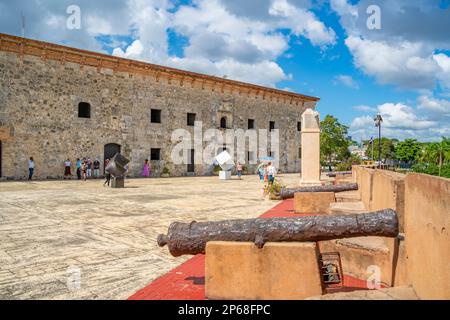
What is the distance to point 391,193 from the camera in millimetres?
3703

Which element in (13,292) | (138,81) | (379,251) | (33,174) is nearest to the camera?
(13,292)

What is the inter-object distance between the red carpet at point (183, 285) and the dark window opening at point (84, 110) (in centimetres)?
1712

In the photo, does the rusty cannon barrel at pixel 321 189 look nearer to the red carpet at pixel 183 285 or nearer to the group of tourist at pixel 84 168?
the red carpet at pixel 183 285

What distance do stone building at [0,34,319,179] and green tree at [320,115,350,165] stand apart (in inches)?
392

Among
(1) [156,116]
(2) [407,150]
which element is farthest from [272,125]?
(2) [407,150]

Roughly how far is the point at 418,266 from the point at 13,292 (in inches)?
129

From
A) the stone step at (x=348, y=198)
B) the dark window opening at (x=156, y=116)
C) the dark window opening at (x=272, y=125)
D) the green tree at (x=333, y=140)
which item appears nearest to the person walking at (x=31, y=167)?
the dark window opening at (x=156, y=116)

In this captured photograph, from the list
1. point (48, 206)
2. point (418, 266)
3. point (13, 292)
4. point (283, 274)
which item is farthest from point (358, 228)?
point (48, 206)

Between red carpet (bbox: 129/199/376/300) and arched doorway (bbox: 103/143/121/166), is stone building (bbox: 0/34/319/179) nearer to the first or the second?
arched doorway (bbox: 103/143/121/166)

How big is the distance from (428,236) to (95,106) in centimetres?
1944

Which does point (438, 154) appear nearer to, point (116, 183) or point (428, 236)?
point (116, 183)

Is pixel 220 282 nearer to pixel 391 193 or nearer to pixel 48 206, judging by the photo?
pixel 391 193

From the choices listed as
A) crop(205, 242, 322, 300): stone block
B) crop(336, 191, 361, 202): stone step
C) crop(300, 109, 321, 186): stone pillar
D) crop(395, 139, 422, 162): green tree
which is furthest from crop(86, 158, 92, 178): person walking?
crop(395, 139, 422, 162): green tree

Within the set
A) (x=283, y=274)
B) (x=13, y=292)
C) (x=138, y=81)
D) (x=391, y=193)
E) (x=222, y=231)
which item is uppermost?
(x=138, y=81)
